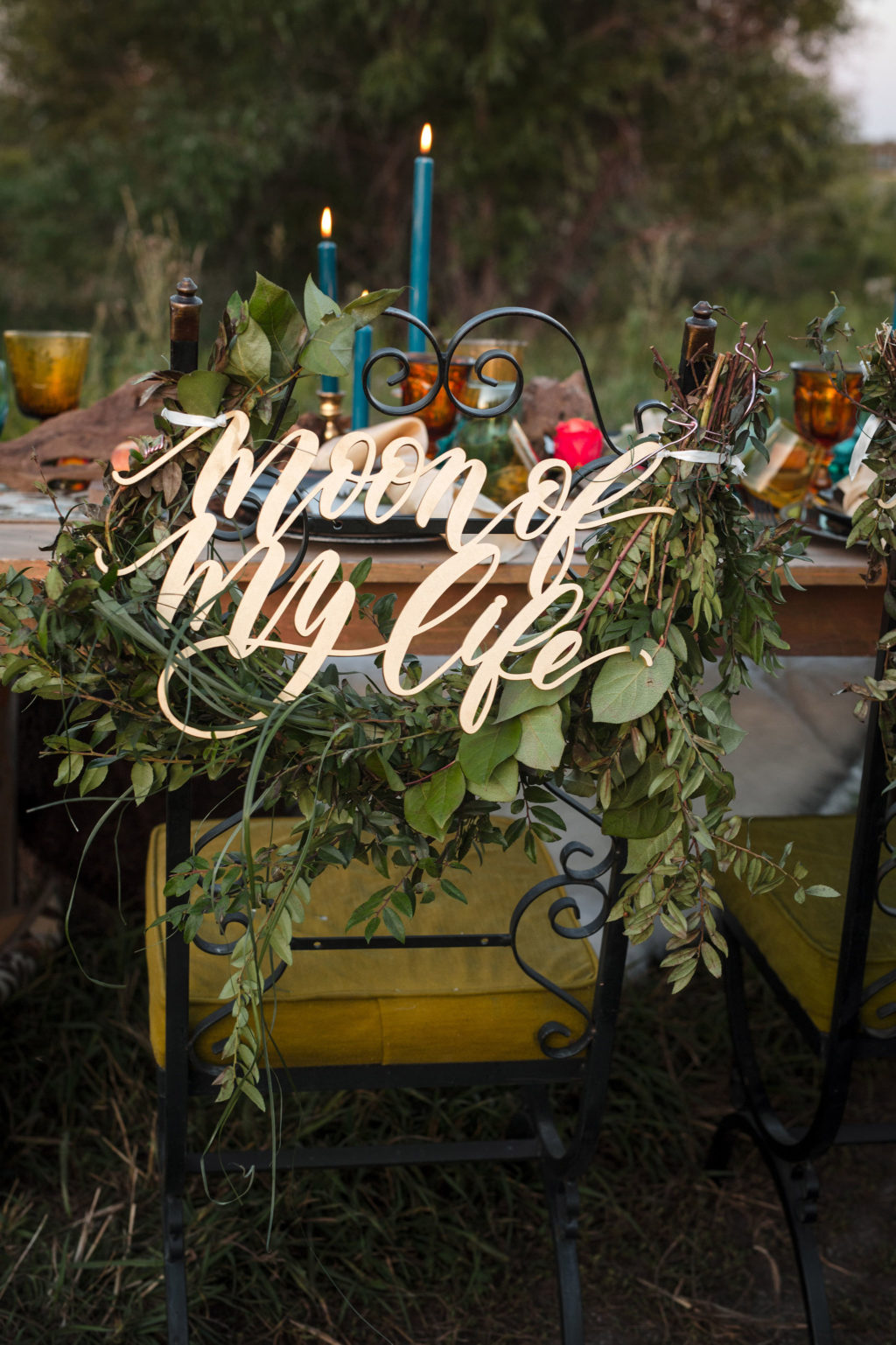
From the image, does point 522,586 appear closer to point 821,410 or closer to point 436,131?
point 821,410

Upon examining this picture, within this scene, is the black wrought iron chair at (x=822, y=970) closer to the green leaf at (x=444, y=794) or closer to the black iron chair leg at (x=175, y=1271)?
the green leaf at (x=444, y=794)

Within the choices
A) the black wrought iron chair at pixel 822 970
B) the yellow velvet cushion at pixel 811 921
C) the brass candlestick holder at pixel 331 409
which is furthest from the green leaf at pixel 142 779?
the brass candlestick holder at pixel 331 409

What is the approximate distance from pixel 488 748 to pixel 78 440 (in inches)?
37.7

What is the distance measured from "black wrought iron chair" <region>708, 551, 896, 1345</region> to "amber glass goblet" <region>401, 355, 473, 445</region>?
1.95 ft

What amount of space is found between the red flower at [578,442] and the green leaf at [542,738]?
0.56 m

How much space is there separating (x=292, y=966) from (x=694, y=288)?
32.6 ft

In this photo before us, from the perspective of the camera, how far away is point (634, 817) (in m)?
0.79

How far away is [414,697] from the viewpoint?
768mm

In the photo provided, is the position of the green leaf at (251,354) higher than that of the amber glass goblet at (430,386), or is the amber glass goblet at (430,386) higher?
the green leaf at (251,354)

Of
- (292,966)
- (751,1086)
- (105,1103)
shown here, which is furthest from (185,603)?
(105,1103)

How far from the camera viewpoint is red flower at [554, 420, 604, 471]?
1243 mm

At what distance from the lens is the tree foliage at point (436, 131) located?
8.56m

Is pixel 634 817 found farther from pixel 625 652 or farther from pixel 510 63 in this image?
pixel 510 63

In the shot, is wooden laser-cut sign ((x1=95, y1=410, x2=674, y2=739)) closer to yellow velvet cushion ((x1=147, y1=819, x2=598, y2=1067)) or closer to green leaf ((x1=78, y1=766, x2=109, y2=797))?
green leaf ((x1=78, y1=766, x2=109, y2=797))
